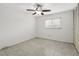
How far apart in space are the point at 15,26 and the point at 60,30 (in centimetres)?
118

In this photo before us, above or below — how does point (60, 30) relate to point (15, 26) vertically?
below

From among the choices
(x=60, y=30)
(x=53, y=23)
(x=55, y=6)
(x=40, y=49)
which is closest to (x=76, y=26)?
(x=60, y=30)

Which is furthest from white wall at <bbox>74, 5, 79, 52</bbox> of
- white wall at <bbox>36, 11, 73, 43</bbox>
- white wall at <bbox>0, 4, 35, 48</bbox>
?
white wall at <bbox>0, 4, 35, 48</bbox>

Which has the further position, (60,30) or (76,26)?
(76,26)

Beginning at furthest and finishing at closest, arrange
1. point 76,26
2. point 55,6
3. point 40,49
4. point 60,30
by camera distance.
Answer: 1. point 40,49
2. point 76,26
3. point 60,30
4. point 55,6

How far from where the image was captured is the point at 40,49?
2230 mm

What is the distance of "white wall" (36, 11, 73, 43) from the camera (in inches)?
75.2

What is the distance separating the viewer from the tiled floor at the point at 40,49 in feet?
6.40

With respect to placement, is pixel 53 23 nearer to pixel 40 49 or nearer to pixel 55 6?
pixel 55 6

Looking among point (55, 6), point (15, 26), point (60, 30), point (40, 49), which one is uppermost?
point (55, 6)

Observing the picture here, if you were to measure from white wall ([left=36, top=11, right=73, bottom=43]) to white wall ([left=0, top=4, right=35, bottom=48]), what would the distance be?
0.19 meters

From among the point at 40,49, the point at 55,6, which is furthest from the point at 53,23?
the point at 40,49

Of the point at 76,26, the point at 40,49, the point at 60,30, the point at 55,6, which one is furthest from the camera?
the point at 40,49

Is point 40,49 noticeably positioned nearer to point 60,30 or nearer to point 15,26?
point 60,30
